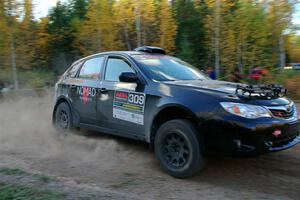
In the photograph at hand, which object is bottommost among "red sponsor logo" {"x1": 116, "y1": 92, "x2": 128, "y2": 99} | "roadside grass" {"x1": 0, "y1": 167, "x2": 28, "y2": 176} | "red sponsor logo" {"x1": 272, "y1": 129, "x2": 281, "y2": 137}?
"roadside grass" {"x1": 0, "y1": 167, "x2": 28, "y2": 176}

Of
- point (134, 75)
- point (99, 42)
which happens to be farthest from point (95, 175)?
point (99, 42)

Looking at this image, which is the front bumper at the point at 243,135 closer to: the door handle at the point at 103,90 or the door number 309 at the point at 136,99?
the door number 309 at the point at 136,99

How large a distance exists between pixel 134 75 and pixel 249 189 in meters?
2.36

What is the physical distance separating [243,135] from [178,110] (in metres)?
1.05

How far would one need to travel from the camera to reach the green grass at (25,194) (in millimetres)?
4188

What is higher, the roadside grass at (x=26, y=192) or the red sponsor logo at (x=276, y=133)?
the red sponsor logo at (x=276, y=133)

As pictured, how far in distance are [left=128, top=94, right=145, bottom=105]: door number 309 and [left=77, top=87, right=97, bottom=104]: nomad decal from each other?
3.33 feet

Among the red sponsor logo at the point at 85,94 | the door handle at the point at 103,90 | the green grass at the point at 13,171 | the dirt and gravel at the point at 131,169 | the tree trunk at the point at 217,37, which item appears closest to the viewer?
the dirt and gravel at the point at 131,169

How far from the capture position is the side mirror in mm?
5883

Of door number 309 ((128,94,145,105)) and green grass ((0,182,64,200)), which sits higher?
door number 309 ((128,94,145,105))

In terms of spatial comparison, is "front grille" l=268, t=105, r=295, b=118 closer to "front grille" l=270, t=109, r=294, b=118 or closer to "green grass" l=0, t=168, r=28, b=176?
"front grille" l=270, t=109, r=294, b=118

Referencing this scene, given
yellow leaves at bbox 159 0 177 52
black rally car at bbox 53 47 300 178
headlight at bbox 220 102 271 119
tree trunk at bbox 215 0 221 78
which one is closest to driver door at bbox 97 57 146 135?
black rally car at bbox 53 47 300 178

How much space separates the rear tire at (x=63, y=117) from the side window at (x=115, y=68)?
1.40 metres

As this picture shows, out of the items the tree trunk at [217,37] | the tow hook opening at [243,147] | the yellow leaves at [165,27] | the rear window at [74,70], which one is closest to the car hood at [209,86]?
the tow hook opening at [243,147]
